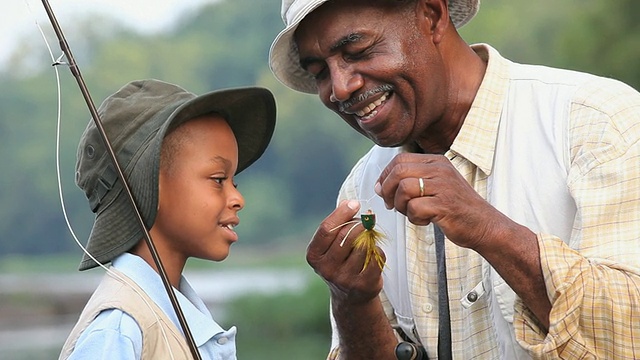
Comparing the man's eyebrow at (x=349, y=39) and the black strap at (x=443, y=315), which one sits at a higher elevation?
the man's eyebrow at (x=349, y=39)

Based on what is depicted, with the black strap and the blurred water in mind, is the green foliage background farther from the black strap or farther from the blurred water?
the black strap

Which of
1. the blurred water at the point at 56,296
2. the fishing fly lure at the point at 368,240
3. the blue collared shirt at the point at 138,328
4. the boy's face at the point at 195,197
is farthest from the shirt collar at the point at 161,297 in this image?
the blurred water at the point at 56,296

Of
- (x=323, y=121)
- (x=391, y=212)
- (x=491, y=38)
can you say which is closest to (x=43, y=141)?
(x=323, y=121)

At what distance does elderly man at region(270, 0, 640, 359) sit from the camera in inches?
92.1

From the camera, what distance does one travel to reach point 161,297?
2520 mm

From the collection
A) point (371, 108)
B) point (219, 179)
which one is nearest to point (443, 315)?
point (371, 108)

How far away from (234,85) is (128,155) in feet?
37.7

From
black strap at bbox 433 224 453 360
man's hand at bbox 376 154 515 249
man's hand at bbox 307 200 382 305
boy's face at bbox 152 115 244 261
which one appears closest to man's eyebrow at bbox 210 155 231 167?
boy's face at bbox 152 115 244 261

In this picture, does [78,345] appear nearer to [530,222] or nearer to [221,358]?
[221,358]

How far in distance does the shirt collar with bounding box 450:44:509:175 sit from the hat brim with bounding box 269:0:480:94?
0.28 metres

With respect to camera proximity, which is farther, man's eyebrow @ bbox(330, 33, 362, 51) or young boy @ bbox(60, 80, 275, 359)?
man's eyebrow @ bbox(330, 33, 362, 51)

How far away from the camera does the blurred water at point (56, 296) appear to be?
14945 mm

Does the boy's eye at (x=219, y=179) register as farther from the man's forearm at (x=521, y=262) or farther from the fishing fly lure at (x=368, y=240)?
the man's forearm at (x=521, y=262)

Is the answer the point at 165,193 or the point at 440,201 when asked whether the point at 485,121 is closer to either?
the point at 440,201
